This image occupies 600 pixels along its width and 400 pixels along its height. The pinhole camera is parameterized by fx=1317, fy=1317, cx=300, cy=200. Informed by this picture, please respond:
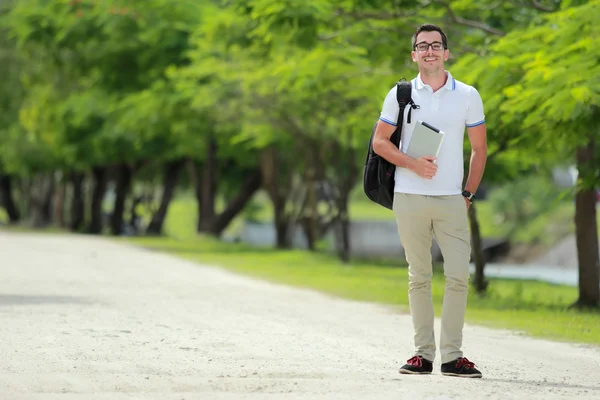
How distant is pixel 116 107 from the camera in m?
34.3

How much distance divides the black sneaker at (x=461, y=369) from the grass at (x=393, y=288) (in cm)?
404

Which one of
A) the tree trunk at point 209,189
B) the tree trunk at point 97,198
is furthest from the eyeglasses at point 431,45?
the tree trunk at point 97,198

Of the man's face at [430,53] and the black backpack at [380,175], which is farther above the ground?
the man's face at [430,53]

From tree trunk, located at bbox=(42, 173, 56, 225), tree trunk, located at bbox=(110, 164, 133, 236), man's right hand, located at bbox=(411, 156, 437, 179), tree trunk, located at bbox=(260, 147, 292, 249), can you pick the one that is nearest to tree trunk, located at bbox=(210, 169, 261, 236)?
tree trunk, located at bbox=(260, 147, 292, 249)

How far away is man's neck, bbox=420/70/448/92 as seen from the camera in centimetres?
806

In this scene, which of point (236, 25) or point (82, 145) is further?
point (82, 145)

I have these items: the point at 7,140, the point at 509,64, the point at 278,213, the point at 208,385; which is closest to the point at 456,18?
the point at 509,64

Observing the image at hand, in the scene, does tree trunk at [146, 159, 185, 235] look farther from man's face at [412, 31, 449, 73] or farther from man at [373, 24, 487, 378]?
man's face at [412, 31, 449, 73]

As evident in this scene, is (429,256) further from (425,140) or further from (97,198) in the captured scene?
(97,198)

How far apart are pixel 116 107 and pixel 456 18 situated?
724 inches

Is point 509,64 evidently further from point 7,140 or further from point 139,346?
point 7,140

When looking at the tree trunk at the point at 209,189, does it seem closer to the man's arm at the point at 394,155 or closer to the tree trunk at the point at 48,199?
the tree trunk at the point at 48,199

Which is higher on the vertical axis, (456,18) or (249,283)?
(456,18)

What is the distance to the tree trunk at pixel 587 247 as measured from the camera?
17.8 meters
